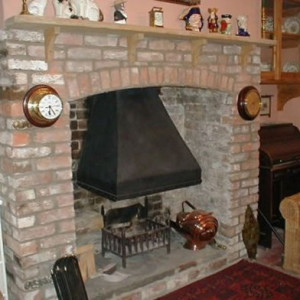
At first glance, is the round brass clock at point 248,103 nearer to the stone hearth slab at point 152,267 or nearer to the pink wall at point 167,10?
the pink wall at point 167,10

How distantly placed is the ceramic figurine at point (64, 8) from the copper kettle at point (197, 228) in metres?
1.90

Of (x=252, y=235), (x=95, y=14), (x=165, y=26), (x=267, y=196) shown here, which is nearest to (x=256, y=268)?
(x=252, y=235)

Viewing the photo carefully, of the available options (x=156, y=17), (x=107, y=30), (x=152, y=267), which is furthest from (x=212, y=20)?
(x=152, y=267)

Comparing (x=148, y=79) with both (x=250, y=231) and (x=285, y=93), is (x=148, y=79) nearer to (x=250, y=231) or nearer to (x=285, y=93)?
(x=250, y=231)

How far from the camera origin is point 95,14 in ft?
8.13

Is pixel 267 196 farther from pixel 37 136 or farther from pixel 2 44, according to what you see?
pixel 2 44

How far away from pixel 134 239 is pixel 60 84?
1305mm

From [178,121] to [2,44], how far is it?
1923 mm

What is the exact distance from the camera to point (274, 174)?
3.72m

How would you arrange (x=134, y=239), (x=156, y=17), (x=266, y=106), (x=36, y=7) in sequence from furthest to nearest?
(x=266, y=106) < (x=134, y=239) < (x=156, y=17) < (x=36, y=7)

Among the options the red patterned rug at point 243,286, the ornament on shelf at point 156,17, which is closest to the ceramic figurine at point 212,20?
the ornament on shelf at point 156,17

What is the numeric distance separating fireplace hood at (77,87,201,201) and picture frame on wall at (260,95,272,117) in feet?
4.71

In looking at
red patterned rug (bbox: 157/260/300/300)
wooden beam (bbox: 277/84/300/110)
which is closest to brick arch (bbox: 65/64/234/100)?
wooden beam (bbox: 277/84/300/110)

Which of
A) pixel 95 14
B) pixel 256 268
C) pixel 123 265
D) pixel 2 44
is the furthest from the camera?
pixel 256 268
